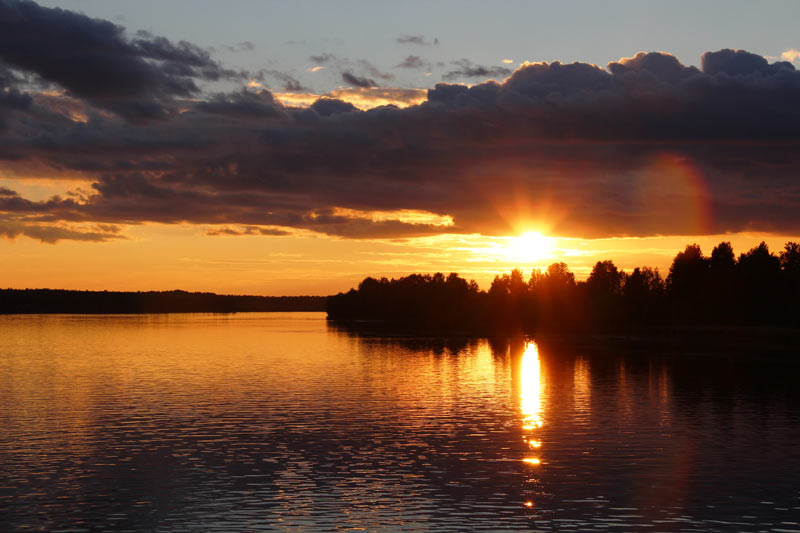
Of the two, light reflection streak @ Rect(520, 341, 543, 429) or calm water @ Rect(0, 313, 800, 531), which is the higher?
calm water @ Rect(0, 313, 800, 531)

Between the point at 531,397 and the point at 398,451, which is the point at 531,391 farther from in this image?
the point at 398,451

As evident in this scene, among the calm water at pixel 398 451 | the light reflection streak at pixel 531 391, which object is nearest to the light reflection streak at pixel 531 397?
Result: the light reflection streak at pixel 531 391

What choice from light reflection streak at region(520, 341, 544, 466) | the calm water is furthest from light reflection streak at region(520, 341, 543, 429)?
the calm water

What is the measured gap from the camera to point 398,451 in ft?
166

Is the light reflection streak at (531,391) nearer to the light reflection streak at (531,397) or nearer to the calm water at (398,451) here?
the light reflection streak at (531,397)

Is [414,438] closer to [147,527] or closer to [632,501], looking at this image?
[632,501]

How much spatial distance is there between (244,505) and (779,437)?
123 ft

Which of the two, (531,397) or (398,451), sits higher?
(398,451)

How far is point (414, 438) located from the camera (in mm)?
55500

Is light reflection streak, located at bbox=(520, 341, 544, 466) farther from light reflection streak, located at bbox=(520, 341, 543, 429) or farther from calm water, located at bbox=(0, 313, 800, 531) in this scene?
calm water, located at bbox=(0, 313, 800, 531)

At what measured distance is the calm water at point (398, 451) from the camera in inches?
1404

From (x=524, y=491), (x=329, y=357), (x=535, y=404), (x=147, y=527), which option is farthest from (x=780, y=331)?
(x=147, y=527)

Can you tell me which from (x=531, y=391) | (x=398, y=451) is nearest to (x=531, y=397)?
(x=531, y=391)

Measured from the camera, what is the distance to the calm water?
35656 mm
